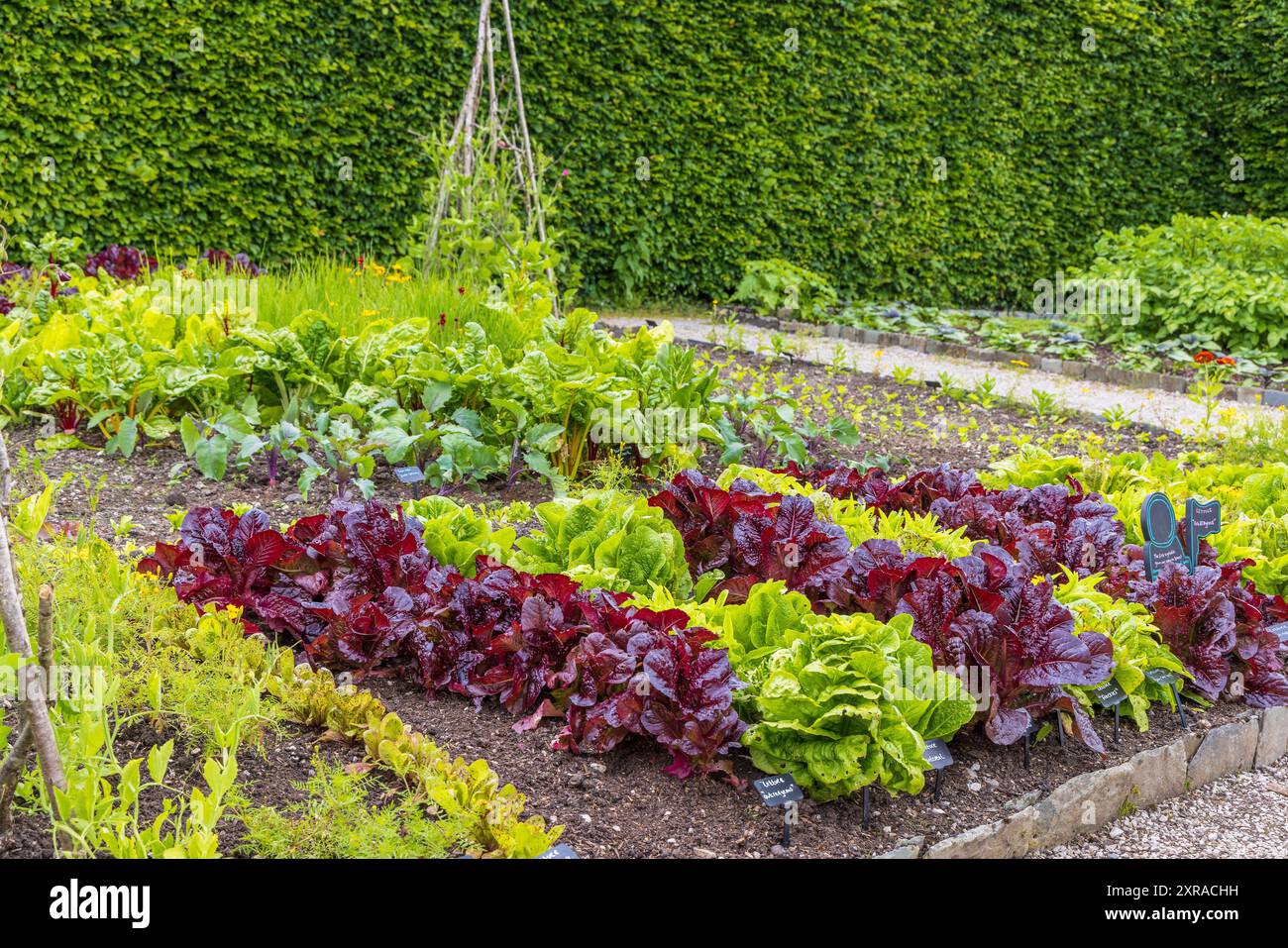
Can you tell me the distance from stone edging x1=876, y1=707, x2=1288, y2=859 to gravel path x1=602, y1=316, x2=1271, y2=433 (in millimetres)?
3326

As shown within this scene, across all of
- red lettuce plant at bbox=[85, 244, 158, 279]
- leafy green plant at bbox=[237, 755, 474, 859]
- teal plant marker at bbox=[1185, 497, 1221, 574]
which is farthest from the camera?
red lettuce plant at bbox=[85, 244, 158, 279]

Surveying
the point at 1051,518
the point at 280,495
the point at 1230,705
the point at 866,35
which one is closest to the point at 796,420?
the point at 1051,518

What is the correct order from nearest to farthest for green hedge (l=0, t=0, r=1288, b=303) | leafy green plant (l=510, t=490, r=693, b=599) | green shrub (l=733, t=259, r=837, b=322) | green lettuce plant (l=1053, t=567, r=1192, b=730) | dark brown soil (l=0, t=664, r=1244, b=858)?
dark brown soil (l=0, t=664, r=1244, b=858) → green lettuce plant (l=1053, t=567, r=1192, b=730) → leafy green plant (l=510, t=490, r=693, b=599) → green hedge (l=0, t=0, r=1288, b=303) → green shrub (l=733, t=259, r=837, b=322)

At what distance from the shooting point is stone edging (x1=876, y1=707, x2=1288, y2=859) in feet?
7.97

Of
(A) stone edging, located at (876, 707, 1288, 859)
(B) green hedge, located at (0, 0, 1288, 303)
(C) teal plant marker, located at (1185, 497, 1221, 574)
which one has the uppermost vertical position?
(B) green hedge, located at (0, 0, 1288, 303)

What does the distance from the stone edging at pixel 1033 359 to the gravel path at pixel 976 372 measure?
0.07 metres

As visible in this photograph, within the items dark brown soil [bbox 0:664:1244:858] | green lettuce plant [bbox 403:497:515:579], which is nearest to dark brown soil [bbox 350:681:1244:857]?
dark brown soil [bbox 0:664:1244:858]

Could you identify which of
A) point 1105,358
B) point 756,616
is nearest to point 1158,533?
point 756,616

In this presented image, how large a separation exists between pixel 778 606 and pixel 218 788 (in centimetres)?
133

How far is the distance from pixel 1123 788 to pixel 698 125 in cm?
860

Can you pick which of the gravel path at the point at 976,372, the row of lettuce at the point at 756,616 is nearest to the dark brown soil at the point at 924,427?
the gravel path at the point at 976,372

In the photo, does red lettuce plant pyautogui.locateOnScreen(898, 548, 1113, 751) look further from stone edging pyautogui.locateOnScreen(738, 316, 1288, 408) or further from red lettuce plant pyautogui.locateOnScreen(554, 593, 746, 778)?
stone edging pyautogui.locateOnScreen(738, 316, 1288, 408)

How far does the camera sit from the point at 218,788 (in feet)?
6.48
